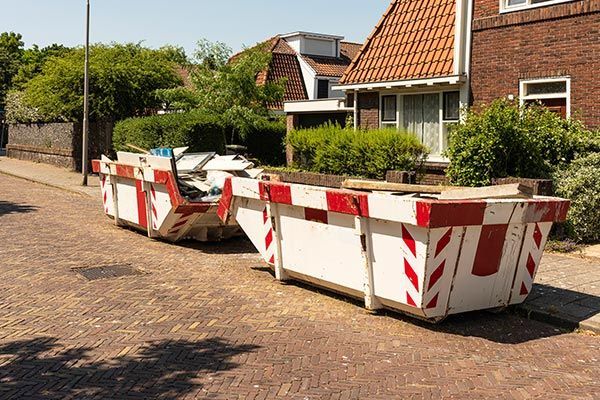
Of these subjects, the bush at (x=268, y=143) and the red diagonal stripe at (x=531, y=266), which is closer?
the red diagonal stripe at (x=531, y=266)

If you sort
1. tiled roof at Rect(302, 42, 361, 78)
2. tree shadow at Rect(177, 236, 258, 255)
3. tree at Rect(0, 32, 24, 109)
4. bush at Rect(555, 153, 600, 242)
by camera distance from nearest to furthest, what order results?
tree shadow at Rect(177, 236, 258, 255) < bush at Rect(555, 153, 600, 242) < tiled roof at Rect(302, 42, 361, 78) < tree at Rect(0, 32, 24, 109)

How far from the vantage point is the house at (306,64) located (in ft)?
126

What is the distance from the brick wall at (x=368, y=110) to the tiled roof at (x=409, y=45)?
480mm

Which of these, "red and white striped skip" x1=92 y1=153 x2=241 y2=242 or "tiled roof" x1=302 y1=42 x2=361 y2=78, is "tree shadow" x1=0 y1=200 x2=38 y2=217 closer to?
"red and white striped skip" x1=92 y1=153 x2=241 y2=242

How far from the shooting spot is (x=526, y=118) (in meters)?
12.2

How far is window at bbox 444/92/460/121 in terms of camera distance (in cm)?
1577

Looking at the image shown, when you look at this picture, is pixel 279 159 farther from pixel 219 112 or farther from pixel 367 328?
pixel 367 328

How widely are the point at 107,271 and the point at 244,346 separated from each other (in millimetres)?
3626

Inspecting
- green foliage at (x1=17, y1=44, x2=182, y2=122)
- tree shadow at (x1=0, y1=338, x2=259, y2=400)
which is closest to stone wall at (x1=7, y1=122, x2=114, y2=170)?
green foliage at (x1=17, y1=44, x2=182, y2=122)

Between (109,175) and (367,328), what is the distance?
7.07 meters

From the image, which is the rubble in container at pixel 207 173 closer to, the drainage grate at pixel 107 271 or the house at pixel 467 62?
the drainage grate at pixel 107 271

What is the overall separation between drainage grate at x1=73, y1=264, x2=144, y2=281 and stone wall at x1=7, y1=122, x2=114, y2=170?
56.5ft

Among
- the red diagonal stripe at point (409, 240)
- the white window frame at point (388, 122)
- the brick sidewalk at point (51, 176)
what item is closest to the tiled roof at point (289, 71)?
the brick sidewalk at point (51, 176)

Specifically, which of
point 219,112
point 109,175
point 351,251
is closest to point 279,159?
point 219,112
